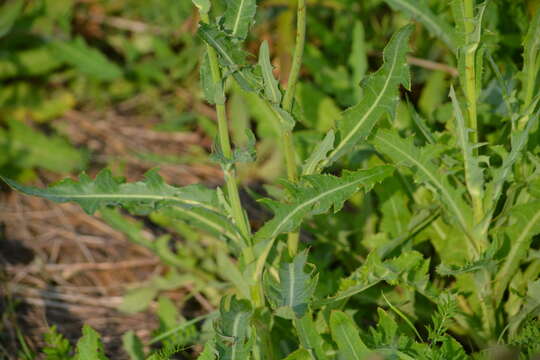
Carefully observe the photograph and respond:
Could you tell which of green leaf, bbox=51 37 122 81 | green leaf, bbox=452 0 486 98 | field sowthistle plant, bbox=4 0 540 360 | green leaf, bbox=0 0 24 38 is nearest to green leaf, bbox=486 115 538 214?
field sowthistle plant, bbox=4 0 540 360

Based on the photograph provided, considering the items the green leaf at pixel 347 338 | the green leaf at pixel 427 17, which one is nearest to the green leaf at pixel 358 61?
the green leaf at pixel 427 17

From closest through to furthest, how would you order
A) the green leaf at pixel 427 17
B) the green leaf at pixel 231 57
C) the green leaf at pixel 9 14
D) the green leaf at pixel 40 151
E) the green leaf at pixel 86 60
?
the green leaf at pixel 231 57, the green leaf at pixel 427 17, the green leaf at pixel 40 151, the green leaf at pixel 9 14, the green leaf at pixel 86 60

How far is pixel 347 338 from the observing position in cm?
138

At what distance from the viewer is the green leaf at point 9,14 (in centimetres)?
279

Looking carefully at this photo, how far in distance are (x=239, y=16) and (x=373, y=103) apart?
1.28ft

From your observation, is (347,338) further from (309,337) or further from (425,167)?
(425,167)

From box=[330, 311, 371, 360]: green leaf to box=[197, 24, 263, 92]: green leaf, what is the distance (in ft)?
1.79

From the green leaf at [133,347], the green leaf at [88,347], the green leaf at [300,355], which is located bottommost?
the green leaf at [133,347]

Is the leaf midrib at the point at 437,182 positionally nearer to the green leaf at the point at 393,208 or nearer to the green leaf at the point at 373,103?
the green leaf at the point at 373,103

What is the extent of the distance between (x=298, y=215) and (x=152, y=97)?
1833 millimetres

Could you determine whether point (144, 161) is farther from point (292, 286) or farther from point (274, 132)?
point (292, 286)

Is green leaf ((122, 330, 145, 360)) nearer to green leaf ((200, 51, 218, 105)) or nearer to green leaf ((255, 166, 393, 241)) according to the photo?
green leaf ((255, 166, 393, 241))

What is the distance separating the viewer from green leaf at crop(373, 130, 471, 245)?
156 centimetres

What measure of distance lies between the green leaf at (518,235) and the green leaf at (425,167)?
0.37 ft
